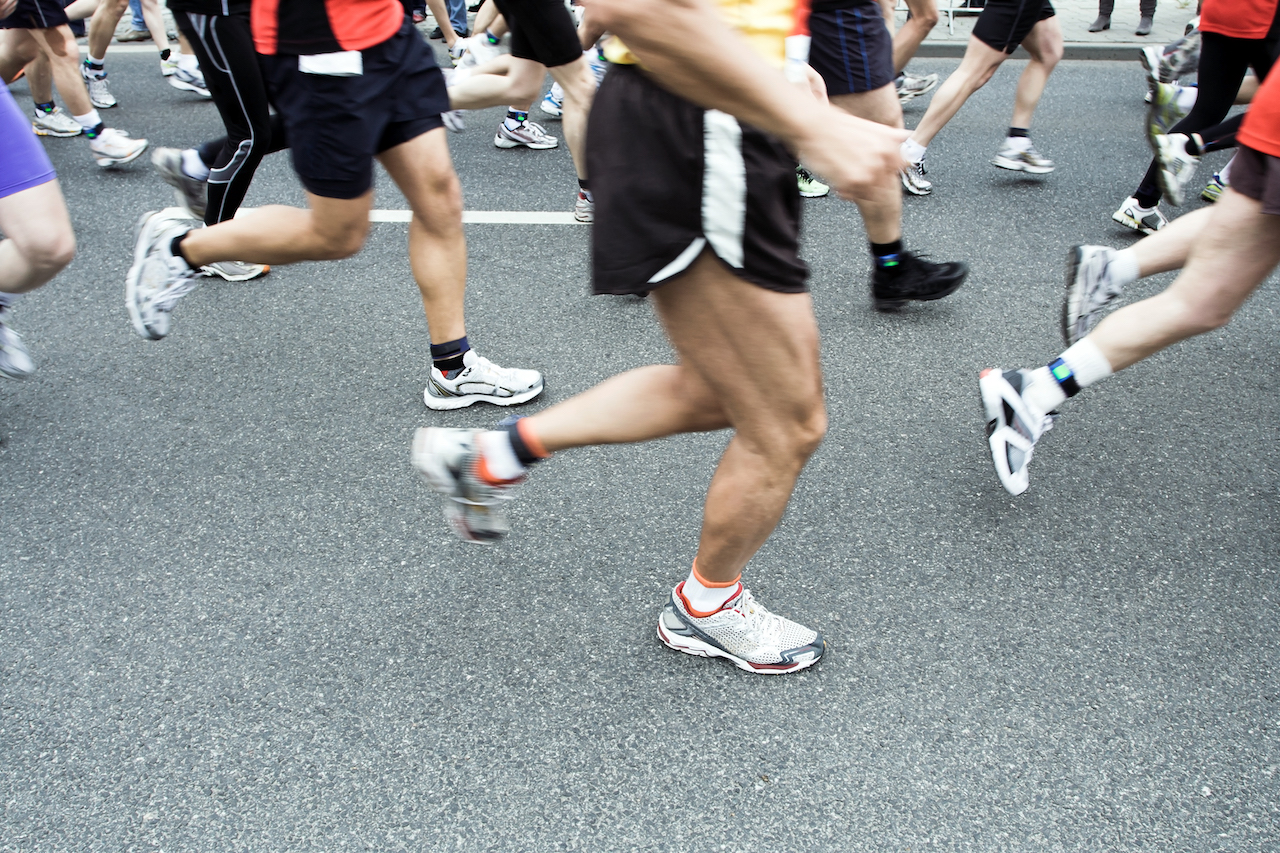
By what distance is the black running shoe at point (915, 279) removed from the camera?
3461 mm

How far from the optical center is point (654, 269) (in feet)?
4.99

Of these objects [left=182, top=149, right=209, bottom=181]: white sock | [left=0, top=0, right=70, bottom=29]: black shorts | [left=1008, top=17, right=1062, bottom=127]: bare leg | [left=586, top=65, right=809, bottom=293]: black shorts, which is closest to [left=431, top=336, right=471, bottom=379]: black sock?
[left=182, top=149, right=209, bottom=181]: white sock

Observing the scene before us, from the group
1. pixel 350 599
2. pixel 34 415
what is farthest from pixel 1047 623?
pixel 34 415

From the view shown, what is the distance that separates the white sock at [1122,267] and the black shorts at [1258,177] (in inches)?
26.9

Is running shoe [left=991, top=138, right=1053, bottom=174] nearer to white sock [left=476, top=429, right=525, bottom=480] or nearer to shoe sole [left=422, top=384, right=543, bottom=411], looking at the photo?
shoe sole [left=422, top=384, right=543, bottom=411]

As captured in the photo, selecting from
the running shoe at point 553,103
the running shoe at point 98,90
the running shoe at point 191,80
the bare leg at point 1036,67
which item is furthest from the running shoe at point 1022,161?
the running shoe at point 98,90

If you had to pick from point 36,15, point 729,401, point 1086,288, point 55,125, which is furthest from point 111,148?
point 1086,288

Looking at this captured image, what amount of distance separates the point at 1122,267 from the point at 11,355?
3.48 m

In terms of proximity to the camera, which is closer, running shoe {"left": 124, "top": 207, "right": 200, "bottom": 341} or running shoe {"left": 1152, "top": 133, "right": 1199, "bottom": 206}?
running shoe {"left": 124, "top": 207, "right": 200, "bottom": 341}

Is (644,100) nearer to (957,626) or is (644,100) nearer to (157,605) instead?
(957,626)

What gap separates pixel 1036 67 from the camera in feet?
16.1

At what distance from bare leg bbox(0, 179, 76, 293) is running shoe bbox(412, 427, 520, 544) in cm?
141

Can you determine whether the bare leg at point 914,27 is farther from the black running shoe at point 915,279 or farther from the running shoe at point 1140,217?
the black running shoe at point 915,279

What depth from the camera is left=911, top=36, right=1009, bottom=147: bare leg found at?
184 inches
